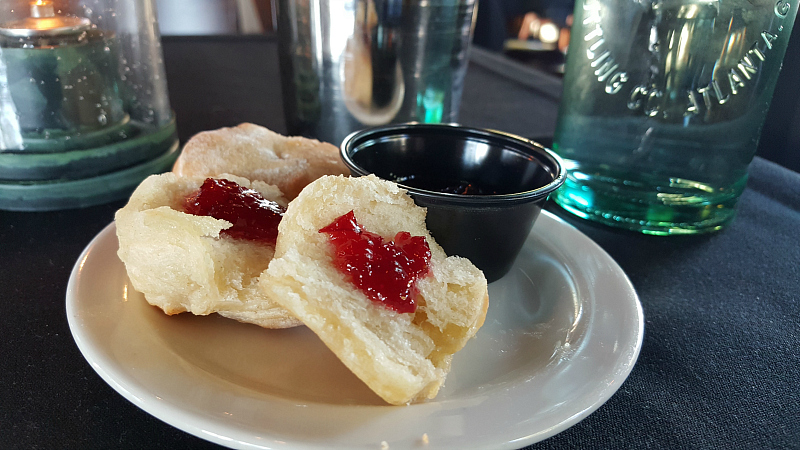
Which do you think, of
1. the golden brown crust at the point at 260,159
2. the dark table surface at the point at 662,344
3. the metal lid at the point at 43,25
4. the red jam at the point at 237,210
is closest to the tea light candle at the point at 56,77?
the metal lid at the point at 43,25

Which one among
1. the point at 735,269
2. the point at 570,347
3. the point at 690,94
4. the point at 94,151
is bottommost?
the point at 735,269

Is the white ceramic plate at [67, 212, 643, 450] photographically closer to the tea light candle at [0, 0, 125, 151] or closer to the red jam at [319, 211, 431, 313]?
the red jam at [319, 211, 431, 313]

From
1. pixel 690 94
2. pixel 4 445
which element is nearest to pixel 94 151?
pixel 4 445

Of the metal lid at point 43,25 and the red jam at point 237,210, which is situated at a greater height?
the metal lid at point 43,25

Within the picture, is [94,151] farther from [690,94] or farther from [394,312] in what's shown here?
[690,94]

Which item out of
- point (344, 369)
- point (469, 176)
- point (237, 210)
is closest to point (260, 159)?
point (237, 210)

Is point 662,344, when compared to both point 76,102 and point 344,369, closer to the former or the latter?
point 344,369

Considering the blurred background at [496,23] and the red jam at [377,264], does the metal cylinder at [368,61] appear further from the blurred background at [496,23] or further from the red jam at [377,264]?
the blurred background at [496,23]
